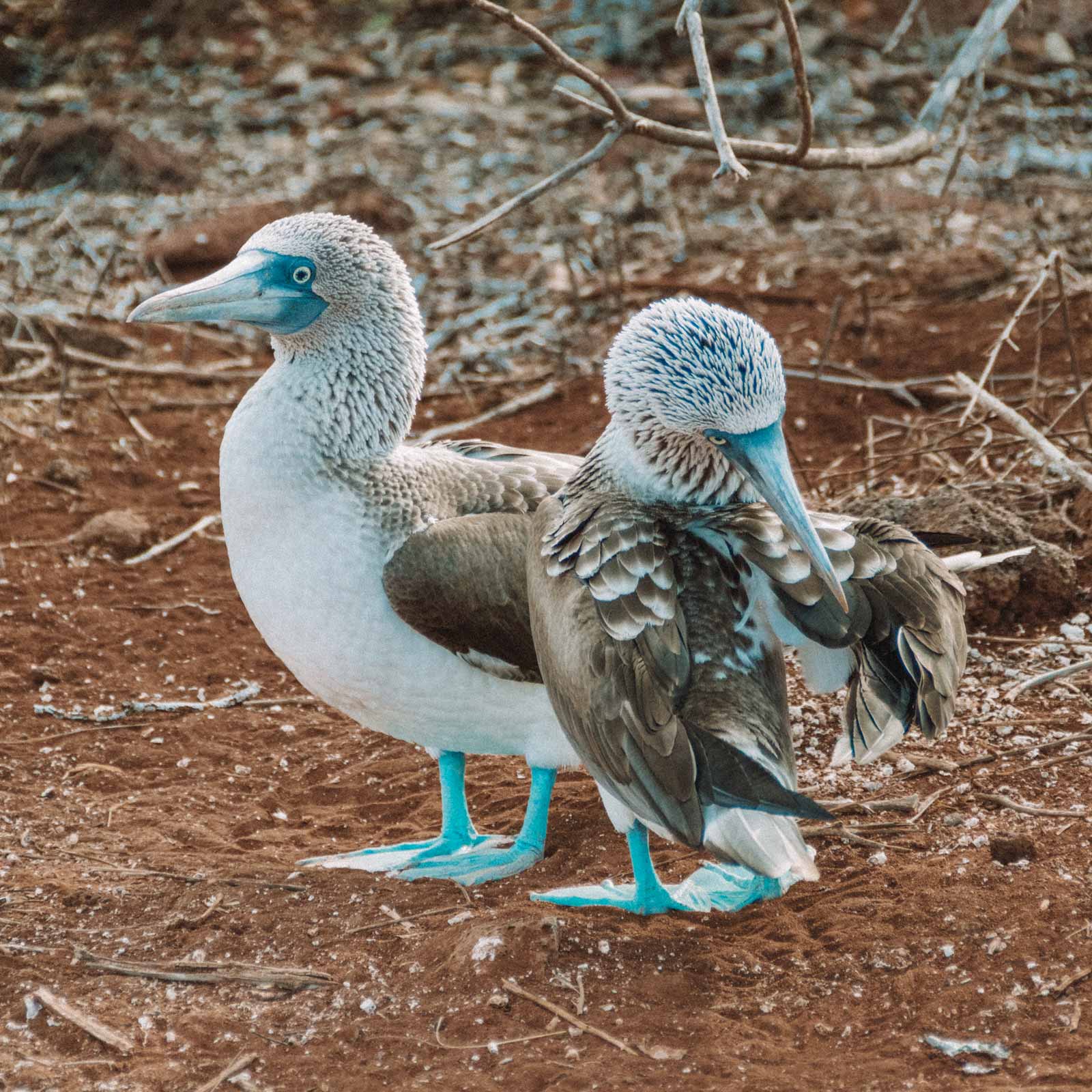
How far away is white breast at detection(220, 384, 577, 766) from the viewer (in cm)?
367

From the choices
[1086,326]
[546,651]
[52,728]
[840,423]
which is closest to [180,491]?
[52,728]

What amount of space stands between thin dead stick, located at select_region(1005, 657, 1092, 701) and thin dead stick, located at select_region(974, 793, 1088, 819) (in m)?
0.51

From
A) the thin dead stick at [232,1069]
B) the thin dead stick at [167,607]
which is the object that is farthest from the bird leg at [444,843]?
the thin dead stick at [167,607]

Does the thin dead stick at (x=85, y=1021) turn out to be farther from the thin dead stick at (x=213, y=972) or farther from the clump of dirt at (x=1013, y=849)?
the clump of dirt at (x=1013, y=849)

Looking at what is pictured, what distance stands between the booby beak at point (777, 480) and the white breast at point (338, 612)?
87 centimetres

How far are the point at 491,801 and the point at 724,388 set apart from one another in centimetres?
177

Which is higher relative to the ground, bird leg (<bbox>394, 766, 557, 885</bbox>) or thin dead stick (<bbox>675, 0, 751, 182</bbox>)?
thin dead stick (<bbox>675, 0, 751, 182</bbox>)

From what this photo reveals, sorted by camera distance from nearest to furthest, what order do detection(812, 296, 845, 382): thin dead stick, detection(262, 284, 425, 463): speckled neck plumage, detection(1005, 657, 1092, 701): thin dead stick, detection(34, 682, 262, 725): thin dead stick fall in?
detection(262, 284, 425, 463): speckled neck plumage < detection(1005, 657, 1092, 701): thin dead stick < detection(34, 682, 262, 725): thin dead stick < detection(812, 296, 845, 382): thin dead stick

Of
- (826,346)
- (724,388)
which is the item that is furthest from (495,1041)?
(826,346)

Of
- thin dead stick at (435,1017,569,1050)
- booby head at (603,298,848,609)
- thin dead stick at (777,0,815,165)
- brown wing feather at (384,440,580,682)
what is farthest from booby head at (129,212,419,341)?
thin dead stick at (435,1017,569,1050)

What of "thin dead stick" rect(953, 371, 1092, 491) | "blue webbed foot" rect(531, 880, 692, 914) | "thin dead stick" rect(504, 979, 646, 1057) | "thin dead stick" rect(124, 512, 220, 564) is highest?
"thin dead stick" rect(953, 371, 1092, 491)

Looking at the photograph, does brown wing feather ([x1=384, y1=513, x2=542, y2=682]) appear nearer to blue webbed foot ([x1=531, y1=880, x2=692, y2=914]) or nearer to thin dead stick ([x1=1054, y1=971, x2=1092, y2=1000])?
blue webbed foot ([x1=531, y1=880, x2=692, y2=914])

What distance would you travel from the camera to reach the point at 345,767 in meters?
4.64

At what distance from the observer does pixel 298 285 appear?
3916 mm
